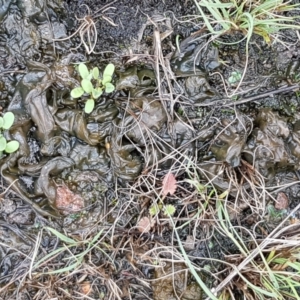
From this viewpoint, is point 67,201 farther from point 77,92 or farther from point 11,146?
point 77,92

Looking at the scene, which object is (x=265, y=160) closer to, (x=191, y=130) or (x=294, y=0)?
(x=191, y=130)

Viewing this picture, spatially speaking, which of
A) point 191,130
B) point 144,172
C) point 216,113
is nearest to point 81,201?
point 144,172

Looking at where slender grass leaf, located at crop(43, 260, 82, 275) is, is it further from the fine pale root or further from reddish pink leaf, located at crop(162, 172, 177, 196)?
the fine pale root

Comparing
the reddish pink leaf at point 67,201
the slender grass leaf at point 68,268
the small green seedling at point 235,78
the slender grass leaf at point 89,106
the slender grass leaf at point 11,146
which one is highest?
the slender grass leaf at point 89,106

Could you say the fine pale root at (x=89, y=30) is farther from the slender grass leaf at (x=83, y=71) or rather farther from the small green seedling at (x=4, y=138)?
the small green seedling at (x=4, y=138)

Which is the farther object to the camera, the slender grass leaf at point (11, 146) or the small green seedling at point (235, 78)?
the small green seedling at point (235, 78)

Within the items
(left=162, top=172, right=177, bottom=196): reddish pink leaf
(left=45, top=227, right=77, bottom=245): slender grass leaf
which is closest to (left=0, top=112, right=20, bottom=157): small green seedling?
(left=45, top=227, right=77, bottom=245): slender grass leaf

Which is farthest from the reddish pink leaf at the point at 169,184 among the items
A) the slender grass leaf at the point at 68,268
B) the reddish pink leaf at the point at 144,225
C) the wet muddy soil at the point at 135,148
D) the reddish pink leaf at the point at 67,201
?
the slender grass leaf at the point at 68,268
